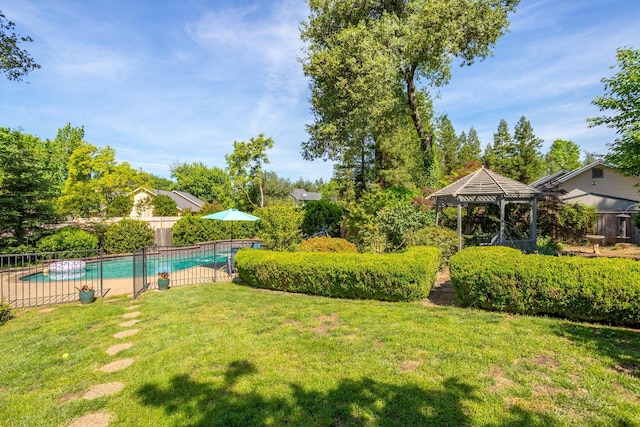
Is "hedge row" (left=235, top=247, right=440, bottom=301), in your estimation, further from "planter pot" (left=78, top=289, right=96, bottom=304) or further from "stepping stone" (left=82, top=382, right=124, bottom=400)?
"stepping stone" (left=82, top=382, right=124, bottom=400)

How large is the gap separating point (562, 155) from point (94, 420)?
2875 inches

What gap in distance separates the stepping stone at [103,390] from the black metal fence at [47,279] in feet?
17.2

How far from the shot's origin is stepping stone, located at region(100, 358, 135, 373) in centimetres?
406

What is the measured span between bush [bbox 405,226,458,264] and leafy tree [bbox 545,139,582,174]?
195 ft

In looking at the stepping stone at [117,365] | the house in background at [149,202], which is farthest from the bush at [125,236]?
the stepping stone at [117,365]

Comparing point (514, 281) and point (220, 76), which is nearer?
point (514, 281)

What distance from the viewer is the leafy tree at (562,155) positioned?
5625 cm

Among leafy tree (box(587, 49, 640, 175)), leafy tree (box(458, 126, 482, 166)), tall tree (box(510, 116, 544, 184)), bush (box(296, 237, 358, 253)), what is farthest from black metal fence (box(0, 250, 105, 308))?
leafy tree (box(458, 126, 482, 166))

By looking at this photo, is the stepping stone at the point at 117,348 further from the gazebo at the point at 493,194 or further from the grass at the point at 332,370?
the gazebo at the point at 493,194

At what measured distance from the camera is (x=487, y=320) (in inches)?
215

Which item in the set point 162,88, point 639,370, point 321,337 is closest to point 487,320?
point 639,370

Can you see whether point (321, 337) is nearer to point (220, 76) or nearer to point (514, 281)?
point (514, 281)

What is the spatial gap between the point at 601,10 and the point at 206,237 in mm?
21252

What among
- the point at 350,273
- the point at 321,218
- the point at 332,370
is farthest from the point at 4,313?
the point at 321,218
